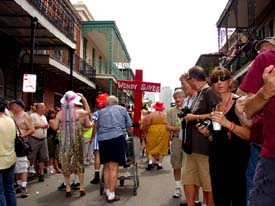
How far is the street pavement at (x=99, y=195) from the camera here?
7.05 metres

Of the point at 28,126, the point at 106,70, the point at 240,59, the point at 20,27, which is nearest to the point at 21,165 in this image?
the point at 28,126

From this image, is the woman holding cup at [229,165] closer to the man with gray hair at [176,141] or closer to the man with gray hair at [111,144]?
the man with gray hair at [176,141]

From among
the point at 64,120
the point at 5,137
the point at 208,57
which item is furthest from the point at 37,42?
the point at 208,57

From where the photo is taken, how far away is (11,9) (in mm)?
11914

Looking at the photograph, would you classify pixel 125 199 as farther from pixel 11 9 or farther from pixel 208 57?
pixel 208 57

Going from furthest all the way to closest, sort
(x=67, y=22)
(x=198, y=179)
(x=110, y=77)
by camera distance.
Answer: (x=110, y=77) < (x=67, y=22) < (x=198, y=179)

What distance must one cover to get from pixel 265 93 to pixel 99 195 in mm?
5698

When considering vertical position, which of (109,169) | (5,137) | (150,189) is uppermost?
(5,137)

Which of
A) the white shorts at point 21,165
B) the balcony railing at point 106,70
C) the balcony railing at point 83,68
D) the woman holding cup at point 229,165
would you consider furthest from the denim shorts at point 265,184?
the balcony railing at point 106,70

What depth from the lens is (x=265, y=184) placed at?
99.0 inches

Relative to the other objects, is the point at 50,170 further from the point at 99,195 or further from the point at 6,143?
the point at 6,143

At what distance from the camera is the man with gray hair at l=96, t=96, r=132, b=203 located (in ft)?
23.4

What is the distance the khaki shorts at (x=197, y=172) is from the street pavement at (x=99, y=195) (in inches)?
77.2

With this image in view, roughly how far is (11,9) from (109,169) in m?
6.87
